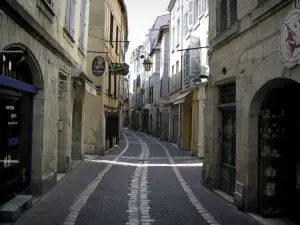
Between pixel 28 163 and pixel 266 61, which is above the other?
pixel 266 61

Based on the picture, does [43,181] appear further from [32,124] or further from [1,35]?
[1,35]

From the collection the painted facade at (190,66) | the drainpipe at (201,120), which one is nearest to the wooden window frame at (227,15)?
the painted facade at (190,66)

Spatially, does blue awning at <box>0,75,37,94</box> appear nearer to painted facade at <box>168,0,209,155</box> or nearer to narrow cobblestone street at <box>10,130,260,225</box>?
narrow cobblestone street at <box>10,130,260,225</box>

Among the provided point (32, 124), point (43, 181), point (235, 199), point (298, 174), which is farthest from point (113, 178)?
point (298, 174)

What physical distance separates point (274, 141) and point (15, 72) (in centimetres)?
520

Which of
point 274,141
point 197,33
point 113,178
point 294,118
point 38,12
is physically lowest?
point 113,178

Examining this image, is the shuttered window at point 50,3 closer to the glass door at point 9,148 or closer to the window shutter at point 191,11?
the glass door at point 9,148

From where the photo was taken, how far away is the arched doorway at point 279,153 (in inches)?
247

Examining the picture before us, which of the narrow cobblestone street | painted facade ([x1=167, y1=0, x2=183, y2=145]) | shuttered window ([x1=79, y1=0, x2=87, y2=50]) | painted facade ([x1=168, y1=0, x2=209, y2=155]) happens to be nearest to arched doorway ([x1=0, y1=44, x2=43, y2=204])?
the narrow cobblestone street

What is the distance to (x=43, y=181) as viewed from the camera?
25.2 ft

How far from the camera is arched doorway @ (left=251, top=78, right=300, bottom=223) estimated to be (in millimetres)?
6270

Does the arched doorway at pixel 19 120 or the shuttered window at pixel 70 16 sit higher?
the shuttered window at pixel 70 16

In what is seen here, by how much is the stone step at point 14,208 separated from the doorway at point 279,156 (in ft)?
14.5

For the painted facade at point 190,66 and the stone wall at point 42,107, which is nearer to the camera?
the stone wall at point 42,107
